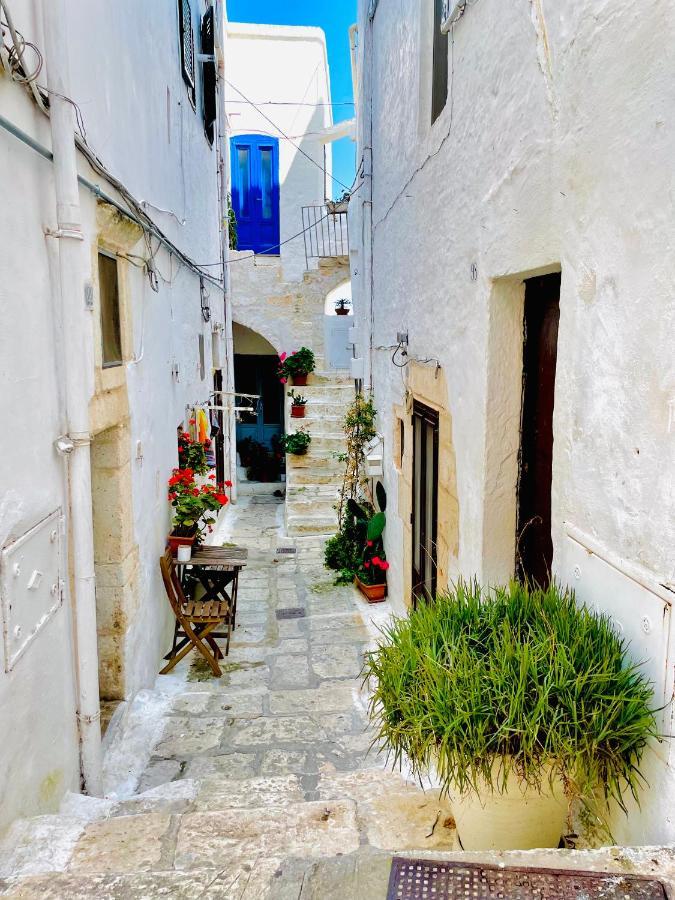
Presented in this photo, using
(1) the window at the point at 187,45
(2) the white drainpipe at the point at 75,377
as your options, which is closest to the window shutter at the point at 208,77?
(1) the window at the point at 187,45

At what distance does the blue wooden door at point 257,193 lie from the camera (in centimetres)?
1530

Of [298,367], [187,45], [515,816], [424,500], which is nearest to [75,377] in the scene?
[515,816]

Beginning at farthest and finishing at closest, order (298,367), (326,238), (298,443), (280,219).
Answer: (280,219)
(326,238)
(298,367)
(298,443)

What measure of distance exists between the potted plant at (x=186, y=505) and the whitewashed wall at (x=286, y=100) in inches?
421

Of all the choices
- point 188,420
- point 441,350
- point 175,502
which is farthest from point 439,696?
point 188,420

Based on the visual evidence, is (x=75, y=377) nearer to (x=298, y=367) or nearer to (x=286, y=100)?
(x=298, y=367)

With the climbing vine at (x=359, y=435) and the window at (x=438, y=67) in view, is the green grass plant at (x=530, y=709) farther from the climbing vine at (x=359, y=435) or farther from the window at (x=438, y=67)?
the climbing vine at (x=359, y=435)

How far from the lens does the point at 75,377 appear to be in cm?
296

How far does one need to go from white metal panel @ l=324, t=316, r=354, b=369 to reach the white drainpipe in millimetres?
11073

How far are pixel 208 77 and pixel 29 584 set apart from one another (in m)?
8.62

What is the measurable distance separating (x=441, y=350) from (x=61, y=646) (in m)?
2.83

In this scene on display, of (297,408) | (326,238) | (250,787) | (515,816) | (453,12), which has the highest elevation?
(326,238)

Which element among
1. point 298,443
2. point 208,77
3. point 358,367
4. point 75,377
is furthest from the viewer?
point 298,443

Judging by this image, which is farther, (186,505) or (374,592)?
(374,592)
